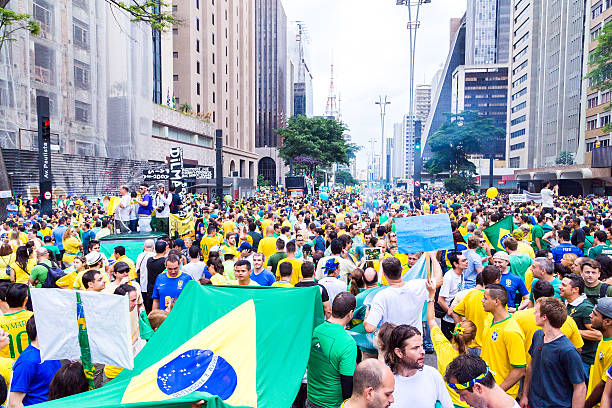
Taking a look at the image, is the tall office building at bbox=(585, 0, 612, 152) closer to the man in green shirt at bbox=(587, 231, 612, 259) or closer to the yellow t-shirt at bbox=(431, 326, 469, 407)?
the man in green shirt at bbox=(587, 231, 612, 259)

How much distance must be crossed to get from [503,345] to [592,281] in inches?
92.4

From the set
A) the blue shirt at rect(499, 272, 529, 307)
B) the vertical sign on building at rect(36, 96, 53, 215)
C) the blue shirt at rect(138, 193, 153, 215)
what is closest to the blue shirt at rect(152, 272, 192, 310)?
the blue shirt at rect(499, 272, 529, 307)

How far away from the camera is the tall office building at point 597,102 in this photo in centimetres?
5162

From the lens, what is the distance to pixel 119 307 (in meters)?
3.74

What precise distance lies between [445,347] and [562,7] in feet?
257

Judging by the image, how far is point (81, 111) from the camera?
27.7m

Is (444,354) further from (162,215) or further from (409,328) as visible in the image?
(162,215)

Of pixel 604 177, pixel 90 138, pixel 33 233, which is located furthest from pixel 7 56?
pixel 604 177

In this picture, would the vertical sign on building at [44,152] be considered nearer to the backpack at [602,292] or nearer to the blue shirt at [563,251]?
the blue shirt at [563,251]

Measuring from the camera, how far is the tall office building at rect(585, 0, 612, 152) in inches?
2032

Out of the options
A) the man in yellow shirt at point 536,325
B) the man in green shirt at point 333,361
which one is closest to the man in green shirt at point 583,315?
the man in yellow shirt at point 536,325

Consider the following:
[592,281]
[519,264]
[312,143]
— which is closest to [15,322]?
[592,281]

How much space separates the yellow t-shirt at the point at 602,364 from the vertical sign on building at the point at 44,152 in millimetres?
17000

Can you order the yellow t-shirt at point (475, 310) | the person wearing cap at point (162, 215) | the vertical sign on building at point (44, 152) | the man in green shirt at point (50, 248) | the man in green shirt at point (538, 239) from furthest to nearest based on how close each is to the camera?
the vertical sign on building at point (44, 152) → the person wearing cap at point (162, 215) → the man in green shirt at point (538, 239) → the man in green shirt at point (50, 248) → the yellow t-shirt at point (475, 310)
